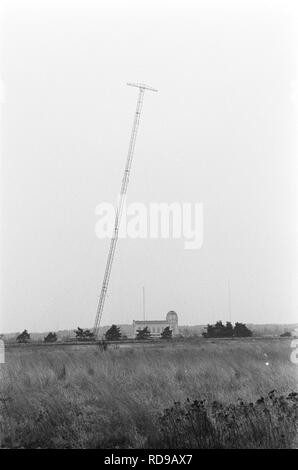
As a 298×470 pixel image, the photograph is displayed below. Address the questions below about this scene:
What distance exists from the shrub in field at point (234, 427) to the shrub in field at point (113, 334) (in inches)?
149

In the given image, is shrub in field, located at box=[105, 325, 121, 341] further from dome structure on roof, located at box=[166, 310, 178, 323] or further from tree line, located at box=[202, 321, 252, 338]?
tree line, located at box=[202, 321, 252, 338]

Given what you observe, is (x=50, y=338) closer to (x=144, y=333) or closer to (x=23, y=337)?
(x=23, y=337)

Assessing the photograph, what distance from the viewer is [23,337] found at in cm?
1122

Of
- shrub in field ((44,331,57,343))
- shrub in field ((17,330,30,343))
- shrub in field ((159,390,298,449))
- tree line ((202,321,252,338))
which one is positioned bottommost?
shrub in field ((159,390,298,449))

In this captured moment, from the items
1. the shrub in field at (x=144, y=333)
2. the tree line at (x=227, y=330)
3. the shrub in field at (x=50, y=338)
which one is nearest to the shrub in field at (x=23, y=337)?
the shrub in field at (x=50, y=338)

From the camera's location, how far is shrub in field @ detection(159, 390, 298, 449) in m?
8.04

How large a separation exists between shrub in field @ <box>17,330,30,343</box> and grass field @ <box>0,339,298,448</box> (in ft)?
0.64

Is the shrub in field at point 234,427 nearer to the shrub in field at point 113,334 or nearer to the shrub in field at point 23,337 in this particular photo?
the shrub in field at point 23,337

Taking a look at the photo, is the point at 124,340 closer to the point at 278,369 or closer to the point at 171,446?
the point at 278,369

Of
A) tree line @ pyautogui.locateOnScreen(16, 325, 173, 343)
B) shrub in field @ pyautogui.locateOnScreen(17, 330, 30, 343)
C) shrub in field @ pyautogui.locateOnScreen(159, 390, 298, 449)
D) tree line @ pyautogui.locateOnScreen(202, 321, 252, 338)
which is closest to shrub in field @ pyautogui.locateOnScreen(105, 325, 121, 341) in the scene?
tree line @ pyautogui.locateOnScreen(16, 325, 173, 343)
